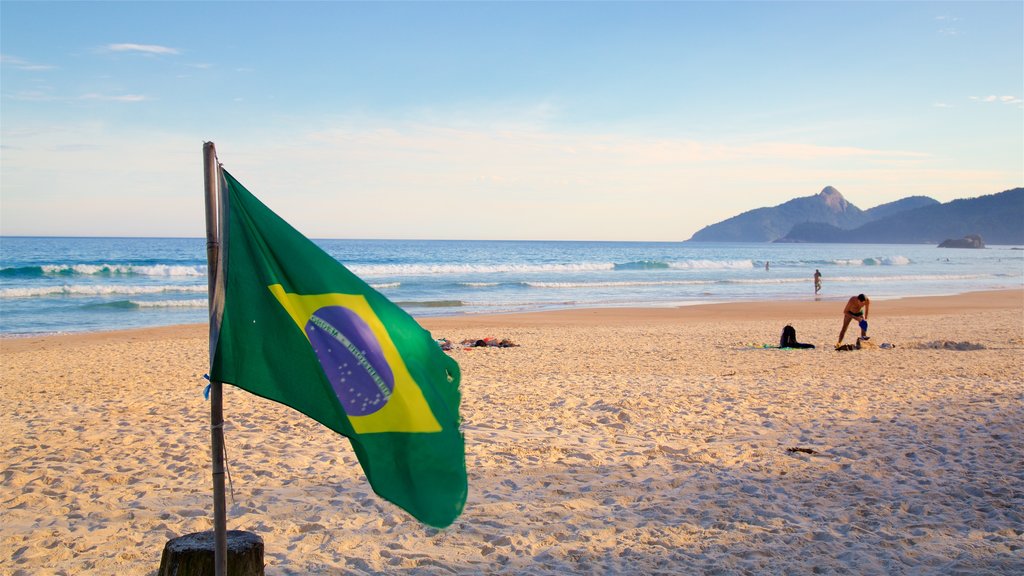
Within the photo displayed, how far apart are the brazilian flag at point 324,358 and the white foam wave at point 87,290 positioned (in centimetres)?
3457

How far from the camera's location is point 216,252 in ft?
9.68

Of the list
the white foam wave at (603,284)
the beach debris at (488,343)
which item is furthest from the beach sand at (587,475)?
the white foam wave at (603,284)

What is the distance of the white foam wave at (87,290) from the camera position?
108ft

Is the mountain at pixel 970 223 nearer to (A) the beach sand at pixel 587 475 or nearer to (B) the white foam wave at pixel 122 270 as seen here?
(B) the white foam wave at pixel 122 270

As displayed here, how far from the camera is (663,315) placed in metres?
25.6

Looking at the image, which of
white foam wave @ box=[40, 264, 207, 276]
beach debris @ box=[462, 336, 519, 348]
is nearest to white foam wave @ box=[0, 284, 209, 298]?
white foam wave @ box=[40, 264, 207, 276]

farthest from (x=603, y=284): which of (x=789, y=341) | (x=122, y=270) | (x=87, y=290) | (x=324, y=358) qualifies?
(x=324, y=358)

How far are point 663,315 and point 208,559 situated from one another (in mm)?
23159

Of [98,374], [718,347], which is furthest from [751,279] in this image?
[98,374]

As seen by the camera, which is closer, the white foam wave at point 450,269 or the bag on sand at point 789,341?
the bag on sand at point 789,341

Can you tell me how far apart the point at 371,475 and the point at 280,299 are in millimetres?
782

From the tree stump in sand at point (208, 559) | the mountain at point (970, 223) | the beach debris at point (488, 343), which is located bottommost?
the beach debris at point (488, 343)

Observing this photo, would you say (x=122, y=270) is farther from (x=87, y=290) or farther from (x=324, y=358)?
(x=324, y=358)

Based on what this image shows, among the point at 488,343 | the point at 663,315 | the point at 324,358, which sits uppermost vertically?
the point at 324,358
